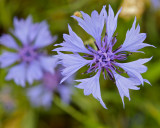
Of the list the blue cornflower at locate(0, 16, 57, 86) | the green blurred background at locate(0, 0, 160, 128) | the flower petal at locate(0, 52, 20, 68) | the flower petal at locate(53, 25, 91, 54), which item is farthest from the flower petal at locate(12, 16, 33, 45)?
the flower petal at locate(53, 25, 91, 54)

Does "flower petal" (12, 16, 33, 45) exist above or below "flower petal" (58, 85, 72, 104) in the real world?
above

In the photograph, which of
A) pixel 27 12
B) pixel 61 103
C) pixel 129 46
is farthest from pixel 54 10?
pixel 129 46

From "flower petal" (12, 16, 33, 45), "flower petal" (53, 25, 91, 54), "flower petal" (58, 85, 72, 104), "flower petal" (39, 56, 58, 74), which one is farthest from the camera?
"flower petal" (58, 85, 72, 104)

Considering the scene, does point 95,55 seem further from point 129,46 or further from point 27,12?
point 27,12

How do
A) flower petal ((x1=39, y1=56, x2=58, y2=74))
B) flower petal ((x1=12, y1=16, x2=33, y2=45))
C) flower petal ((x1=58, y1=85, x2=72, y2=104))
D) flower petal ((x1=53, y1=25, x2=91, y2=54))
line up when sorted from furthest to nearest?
flower petal ((x1=58, y1=85, x2=72, y2=104)), flower petal ((x1=12, y1=16, x2=33, y2=45)), flower petal ((x1=39, y1=56, x2=58, y2=74)), flower petal ((x1=53, y1=25, x2=91, y2=54))

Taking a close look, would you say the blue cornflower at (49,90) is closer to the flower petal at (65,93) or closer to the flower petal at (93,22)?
the flower petal at (65,93)

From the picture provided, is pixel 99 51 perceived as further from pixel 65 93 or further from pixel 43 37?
pixel 65 93

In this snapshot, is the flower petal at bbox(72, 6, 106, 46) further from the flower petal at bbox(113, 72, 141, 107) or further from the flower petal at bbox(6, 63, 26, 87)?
the flower petal at bbox(6, 63, 26, 87)

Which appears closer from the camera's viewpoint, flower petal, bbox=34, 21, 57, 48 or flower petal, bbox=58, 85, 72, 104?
flower petal, bbox=34, 21, 57, 48
